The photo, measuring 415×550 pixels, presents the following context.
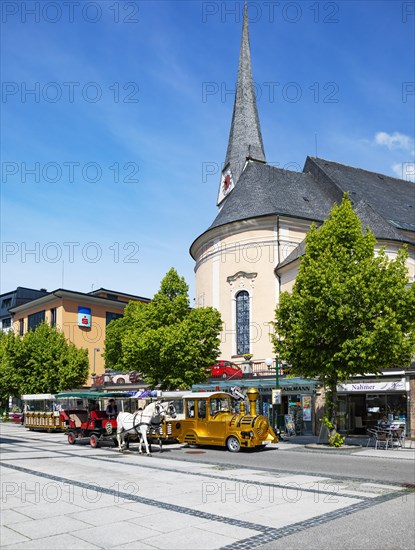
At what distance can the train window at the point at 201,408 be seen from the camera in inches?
930

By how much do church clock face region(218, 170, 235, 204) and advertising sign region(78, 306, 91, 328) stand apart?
2032cm

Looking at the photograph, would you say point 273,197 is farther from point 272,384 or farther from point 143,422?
point 143,422

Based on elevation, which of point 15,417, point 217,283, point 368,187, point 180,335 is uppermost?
point 368,187

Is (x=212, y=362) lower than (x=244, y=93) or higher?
lower

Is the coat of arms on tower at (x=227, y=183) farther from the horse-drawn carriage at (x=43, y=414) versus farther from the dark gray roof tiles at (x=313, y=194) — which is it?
the horse-drawn carriage at (x=43, y=414)

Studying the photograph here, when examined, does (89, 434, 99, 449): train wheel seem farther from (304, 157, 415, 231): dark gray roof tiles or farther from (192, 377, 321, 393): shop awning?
(304, 157, 415, 231): dark gray roof tiles

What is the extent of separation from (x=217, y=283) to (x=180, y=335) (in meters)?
14.7

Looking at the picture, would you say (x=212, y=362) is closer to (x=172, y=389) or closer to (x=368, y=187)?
(x=172, y=389)

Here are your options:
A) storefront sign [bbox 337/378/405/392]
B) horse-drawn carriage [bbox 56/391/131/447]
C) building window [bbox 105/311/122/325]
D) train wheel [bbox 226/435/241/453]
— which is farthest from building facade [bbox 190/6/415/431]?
building window [bbox 105/311/122/325]

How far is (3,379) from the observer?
50.3 meters

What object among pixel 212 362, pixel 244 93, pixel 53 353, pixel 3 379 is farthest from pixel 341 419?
pixel 244 93

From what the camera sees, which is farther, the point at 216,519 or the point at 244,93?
the point at 244,93

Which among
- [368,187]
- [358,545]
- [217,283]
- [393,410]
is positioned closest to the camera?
[358,545]

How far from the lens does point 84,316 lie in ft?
218
